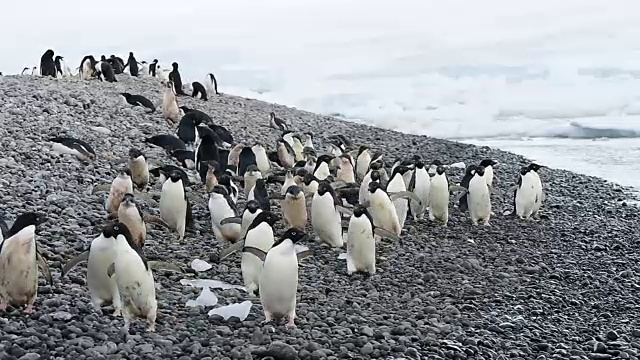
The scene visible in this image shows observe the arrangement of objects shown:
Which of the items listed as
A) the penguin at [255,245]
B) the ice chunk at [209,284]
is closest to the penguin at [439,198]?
the penguin at [255,245]

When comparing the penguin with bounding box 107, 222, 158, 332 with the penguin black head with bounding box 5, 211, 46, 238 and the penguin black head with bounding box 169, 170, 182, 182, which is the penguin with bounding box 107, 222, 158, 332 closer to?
the penguin black head with bounding box 5, 211, 46, 238

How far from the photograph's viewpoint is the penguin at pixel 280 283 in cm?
477

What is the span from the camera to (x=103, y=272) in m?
4.61

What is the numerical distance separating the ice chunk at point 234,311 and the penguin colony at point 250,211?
0.11m

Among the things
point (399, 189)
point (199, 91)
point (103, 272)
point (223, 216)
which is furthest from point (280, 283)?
point (199, 91)

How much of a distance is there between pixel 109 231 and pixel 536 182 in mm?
6216

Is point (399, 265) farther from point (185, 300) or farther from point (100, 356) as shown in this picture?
point (100, 356)

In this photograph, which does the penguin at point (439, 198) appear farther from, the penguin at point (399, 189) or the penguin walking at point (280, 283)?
the penguin walking at point (280, 283)

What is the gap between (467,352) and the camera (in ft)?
15.4

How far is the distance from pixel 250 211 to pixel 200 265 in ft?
2.35

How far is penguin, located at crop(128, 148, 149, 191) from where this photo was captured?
8102 millimetres

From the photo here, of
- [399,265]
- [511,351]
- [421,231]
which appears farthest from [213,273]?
[421,231]

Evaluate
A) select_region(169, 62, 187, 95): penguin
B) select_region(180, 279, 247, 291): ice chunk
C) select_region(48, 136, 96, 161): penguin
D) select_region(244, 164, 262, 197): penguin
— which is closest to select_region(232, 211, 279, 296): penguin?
select_region(180, 279, 247, 291): ice chunk

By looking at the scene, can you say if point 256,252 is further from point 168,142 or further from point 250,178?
point 168,142
